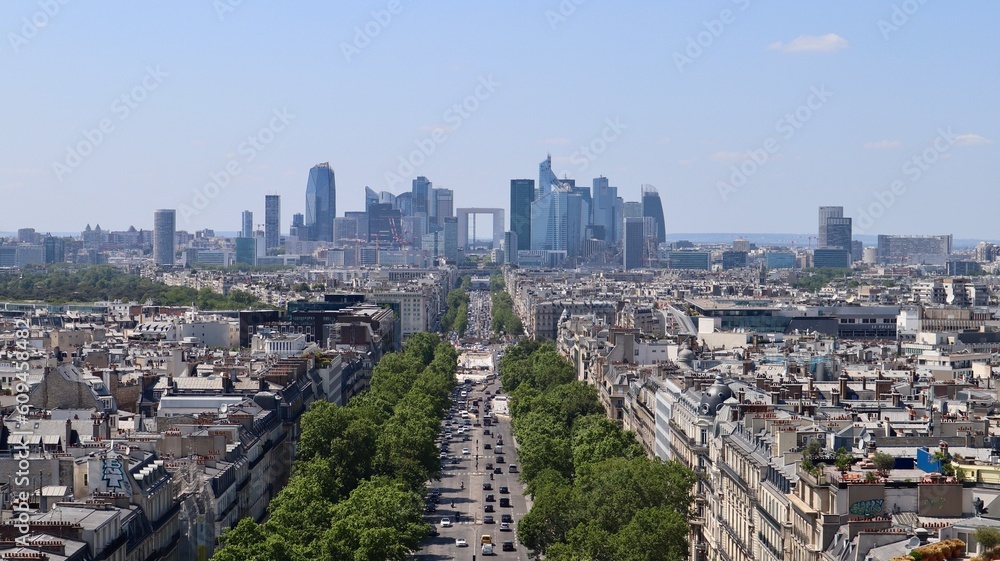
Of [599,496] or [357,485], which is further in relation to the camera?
[357,485]

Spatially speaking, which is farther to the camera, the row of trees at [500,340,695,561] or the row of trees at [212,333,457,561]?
the row of trees at [500,340,695,561]

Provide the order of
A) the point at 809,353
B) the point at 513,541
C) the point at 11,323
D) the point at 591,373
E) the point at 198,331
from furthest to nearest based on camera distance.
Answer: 1. the point at 11,323
2. the point at 198,331
3. the point at 591,373
4. the point at 809,353
5. the point at 513,541

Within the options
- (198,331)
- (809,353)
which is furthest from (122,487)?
(198,331)

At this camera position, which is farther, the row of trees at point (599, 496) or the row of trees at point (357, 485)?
the row of trees at point (599, 496)

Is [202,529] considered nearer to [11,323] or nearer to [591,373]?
[591,373]
